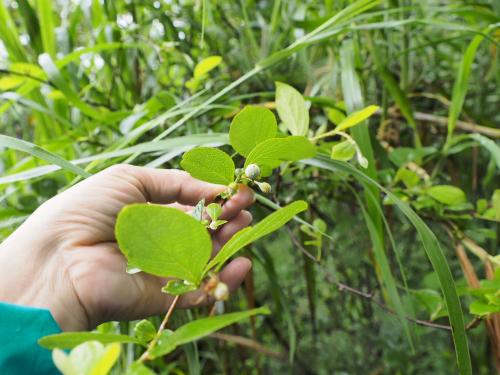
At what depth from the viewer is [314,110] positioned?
681 mm

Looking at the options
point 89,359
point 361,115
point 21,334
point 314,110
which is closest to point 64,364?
point 89,359

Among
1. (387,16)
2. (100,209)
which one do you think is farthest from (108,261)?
(387,16)

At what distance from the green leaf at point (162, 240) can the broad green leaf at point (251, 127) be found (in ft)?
0.28

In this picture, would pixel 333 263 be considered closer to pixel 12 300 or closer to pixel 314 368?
pixel 314 368

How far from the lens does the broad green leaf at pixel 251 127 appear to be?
0.24 metres

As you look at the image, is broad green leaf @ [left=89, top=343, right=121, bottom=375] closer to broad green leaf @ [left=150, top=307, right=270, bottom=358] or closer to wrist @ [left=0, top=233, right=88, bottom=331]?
broad green leaf @ [left=150, top=307, right=270, bottom=358]

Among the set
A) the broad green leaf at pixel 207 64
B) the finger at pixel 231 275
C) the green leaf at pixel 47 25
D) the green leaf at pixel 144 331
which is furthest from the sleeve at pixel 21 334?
the green leaf at pixel 47 25

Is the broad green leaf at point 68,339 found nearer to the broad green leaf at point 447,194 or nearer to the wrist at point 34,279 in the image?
the wrist at point 34,279

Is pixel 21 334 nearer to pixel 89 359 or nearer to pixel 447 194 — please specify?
pixel 89 359

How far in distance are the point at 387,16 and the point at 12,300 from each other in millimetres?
548

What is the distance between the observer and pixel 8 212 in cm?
60

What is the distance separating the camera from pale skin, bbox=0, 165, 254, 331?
0.32 meters

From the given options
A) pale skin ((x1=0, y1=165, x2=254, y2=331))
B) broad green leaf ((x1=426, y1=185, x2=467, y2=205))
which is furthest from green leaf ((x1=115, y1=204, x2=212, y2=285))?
broad green leaf ((x1=426, y1=185, x2=467, y2=205))

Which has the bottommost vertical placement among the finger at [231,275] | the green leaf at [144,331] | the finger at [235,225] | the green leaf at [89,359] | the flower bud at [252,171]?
the finger at [231,275]
